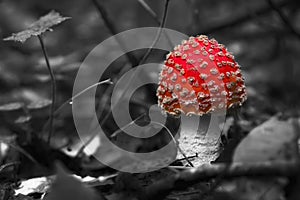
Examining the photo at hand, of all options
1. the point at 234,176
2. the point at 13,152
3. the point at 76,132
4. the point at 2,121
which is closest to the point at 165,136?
the point at 76,132

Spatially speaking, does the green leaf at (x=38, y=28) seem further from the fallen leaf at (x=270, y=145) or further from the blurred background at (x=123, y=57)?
the fallen leaf at (x=270, y=145)

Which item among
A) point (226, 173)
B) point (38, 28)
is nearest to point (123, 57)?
point (38, 28)

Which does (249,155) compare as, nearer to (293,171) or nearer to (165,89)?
(293,171)

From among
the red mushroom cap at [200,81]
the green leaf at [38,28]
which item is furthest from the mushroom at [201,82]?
the green leaf at [38,28]

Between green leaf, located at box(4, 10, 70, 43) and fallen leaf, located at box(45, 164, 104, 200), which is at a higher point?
green leaf, located at box(4, 10, 70, 43)

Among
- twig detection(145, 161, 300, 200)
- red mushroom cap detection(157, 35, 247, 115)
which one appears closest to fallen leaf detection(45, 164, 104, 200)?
twig detection(145, 161, 300, 200)

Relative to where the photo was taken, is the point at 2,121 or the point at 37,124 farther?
the point at 37,124

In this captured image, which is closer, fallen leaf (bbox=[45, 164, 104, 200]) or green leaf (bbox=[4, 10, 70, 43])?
fallen leaf (bbox=[45, 164, 104, 200])

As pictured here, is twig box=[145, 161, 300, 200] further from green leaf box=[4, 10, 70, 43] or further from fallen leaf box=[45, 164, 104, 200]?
green leaf box=[4, 10, 70, 43]
